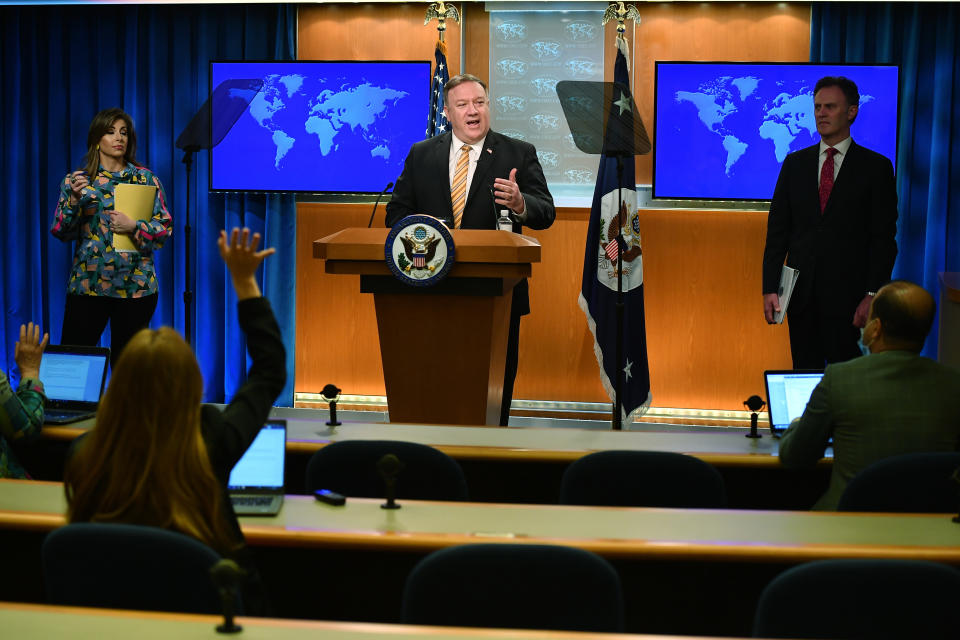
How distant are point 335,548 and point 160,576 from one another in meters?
0.49

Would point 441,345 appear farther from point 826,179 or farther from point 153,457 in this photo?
point 826,179

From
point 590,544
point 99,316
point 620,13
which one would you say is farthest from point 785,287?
point 99,316

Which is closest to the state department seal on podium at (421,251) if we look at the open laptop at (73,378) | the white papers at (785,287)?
the open laptop at (73,378)

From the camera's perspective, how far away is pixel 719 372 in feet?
20.7

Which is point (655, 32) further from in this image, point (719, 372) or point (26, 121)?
point (26, 121)

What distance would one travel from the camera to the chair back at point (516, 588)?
1.78m

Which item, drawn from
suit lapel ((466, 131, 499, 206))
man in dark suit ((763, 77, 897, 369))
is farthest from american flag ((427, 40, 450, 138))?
man in dark suit ((763, 77, 897, 369))

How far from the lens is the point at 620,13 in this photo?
19.2 feet

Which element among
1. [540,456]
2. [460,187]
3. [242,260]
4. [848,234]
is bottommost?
[540,456]

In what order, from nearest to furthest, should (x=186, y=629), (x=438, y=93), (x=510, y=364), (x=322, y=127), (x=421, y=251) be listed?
(x=186, y=629)
(x=421, y=251)
(x=510, y=364)
(x=438, y=93)
(x=322, y=127)

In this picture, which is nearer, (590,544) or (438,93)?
(590,544)

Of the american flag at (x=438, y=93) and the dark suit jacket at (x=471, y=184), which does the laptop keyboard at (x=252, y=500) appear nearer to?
the dark suit jacket at (x=471, y=184)

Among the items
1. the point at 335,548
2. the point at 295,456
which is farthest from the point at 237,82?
the point at 335,548

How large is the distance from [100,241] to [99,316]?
413 mm
